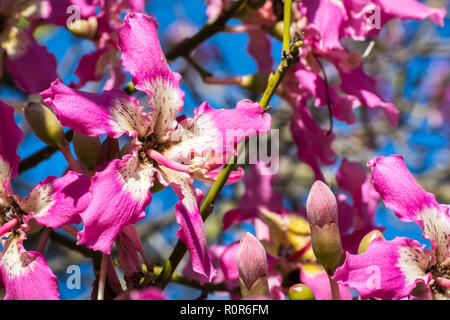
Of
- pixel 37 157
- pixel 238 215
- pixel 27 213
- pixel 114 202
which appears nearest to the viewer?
pixel 114 202

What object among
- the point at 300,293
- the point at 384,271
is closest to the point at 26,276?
the point at 300,293

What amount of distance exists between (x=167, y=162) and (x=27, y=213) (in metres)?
0.30

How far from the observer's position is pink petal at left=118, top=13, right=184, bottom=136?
4.56 feet

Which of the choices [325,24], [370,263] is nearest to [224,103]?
[325,24]

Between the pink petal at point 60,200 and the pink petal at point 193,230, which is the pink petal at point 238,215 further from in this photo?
the pink petal at point 60,200

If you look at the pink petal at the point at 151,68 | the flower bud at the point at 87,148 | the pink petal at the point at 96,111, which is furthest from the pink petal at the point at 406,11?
the flower bud at the point at 87,148

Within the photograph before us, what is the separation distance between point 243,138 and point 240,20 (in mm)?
546

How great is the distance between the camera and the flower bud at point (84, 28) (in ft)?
5.89

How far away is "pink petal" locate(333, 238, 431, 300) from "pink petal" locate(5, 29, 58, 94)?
929 mm

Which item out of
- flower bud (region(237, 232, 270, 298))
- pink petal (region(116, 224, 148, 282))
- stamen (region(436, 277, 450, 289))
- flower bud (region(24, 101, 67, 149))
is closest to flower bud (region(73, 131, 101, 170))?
flower bud (region(24, 101, 67, 149))

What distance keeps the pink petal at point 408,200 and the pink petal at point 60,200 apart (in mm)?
577

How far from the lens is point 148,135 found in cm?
146

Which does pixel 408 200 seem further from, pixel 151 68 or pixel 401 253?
pixel 151 68

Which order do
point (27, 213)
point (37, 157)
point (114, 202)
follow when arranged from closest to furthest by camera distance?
point (114, 202)
point (27, 213)
point (37, 157)
